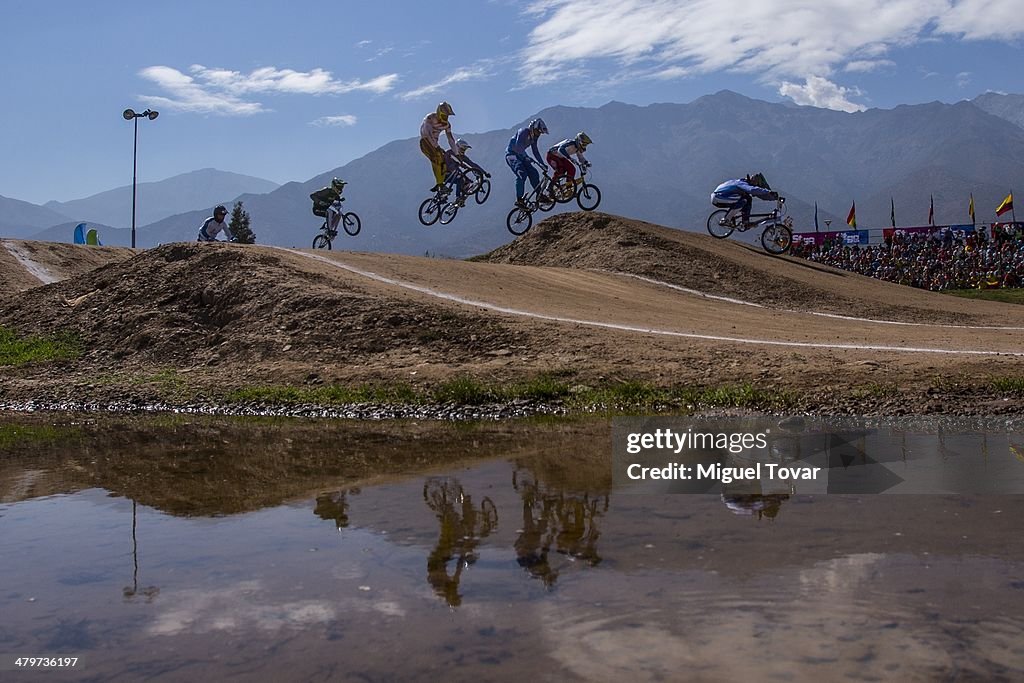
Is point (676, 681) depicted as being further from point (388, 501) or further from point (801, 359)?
point (801, 359)

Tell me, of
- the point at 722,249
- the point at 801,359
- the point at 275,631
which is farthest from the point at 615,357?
the point at 722,249

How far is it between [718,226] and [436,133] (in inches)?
420

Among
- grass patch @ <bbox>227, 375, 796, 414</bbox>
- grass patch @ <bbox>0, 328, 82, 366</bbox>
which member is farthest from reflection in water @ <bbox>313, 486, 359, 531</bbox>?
grass patch @ <bbox>0, 328, 82, 366</bbox>

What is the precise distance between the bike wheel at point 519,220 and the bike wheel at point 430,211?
290 centimetres

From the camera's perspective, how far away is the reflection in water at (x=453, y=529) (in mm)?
6148

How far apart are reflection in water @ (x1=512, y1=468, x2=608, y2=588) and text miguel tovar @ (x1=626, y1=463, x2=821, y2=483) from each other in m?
1.00

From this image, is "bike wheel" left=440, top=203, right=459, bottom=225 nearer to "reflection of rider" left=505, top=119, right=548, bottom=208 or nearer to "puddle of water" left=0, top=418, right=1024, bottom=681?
"reflection of rider" left=505, top=119, right=548, bottom=208

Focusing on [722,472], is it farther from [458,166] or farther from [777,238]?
[777,238]

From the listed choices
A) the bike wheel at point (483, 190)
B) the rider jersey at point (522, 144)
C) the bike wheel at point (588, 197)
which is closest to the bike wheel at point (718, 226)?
the bike wheel at point (588, 197)

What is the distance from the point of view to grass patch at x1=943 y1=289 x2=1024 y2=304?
119ft

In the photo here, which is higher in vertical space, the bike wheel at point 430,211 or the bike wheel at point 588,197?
the bike wheel at point 588,197

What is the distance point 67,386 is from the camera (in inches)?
730

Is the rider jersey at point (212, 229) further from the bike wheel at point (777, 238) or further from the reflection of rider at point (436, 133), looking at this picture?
the bike wheel at point (777, 238)

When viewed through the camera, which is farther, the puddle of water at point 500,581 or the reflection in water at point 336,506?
the reflection in water at point 336,506
